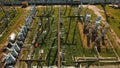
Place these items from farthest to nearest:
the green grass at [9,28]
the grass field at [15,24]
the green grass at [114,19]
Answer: the green grass at [114,19] → the grass field at [15,24] → the green grass at [9,28]

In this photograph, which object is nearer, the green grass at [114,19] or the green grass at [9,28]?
the green grass at [9,28]

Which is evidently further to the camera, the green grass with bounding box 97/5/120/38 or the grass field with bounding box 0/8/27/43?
the green grass with bounding box 97/5/120/38

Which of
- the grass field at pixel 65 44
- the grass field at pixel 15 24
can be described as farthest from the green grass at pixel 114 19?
the grass field at pixel 15 24

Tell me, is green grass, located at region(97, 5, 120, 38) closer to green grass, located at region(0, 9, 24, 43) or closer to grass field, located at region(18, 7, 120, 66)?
grass field, located at region(18, 7, 120, 66)

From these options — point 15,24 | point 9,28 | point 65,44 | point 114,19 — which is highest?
point 15,24

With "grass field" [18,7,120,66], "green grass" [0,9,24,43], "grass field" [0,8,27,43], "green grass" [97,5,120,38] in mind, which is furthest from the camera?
"green grass" [97,5,120,38]

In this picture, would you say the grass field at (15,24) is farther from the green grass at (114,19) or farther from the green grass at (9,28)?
the green grass at (114,19)

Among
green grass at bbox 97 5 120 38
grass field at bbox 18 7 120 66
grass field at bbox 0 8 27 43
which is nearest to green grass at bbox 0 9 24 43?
grass field at bbox 0 8 27 43

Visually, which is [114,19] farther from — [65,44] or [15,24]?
[15,24]

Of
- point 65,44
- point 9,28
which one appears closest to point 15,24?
point 9,28

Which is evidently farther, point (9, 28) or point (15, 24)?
point (15, 24)

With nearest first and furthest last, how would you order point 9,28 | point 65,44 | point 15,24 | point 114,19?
point 65,44 → point 9,28 → point 15,24 → point 114,19

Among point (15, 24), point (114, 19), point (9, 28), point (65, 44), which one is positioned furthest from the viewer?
point (114, 19)
